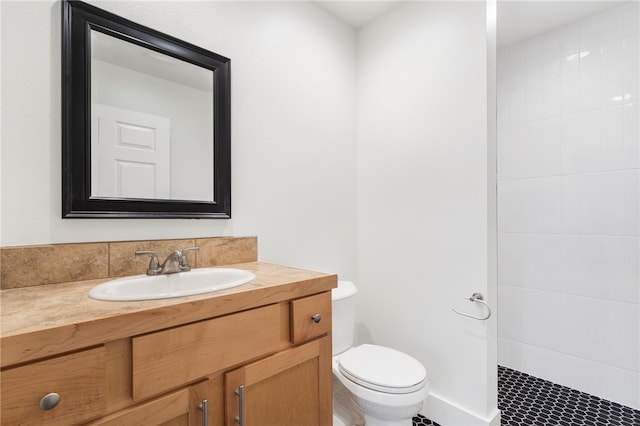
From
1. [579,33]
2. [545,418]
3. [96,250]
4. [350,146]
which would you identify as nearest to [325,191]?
[350,146]

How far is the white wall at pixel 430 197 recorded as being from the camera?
1631 mm

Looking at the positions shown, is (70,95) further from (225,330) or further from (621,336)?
(621,336)

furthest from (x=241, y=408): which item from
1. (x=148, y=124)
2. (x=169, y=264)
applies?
(x=148, y=124)

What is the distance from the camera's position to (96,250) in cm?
117

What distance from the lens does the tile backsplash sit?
1.02m

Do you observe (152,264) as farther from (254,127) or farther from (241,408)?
(254,127)

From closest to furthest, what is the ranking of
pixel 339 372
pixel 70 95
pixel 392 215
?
pixel 70 95 → pixel 339 372 → pixel 392 215

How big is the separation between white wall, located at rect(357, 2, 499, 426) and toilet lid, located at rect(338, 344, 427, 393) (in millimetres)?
362

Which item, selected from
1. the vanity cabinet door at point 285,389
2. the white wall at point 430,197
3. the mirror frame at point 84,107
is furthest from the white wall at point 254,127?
the vanity cabinet door at point 285,389

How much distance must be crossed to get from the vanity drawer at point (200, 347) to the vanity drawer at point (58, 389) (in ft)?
0.25

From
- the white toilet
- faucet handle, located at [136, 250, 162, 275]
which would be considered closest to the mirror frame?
faucet handle, located at [136, 250, 162, 275]

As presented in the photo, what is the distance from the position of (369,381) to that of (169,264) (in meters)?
1.00

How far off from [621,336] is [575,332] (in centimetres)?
22

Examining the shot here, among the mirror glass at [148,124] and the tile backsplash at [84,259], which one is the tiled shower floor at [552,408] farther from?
the mirror glass at [148,124]
